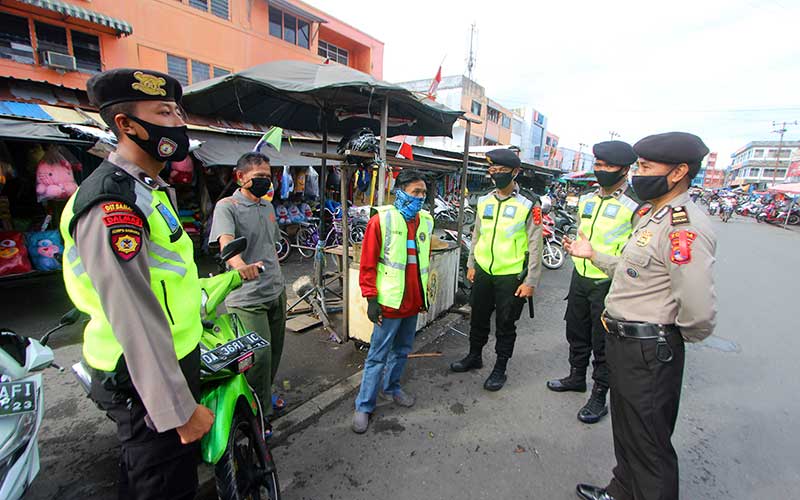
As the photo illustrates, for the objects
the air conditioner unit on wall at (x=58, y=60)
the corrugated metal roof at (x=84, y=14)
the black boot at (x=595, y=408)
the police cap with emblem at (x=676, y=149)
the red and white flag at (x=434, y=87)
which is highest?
the corrugated metal roof at (x=84, y=14)

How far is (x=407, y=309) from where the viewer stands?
2832 millimetres

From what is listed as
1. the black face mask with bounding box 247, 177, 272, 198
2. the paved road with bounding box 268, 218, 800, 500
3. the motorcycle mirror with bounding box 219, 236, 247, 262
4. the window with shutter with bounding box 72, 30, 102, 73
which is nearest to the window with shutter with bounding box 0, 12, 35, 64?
the window with shutter with bounding box 72, 30, 102, 73

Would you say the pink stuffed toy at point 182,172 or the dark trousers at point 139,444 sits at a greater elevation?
the pink stuffed toy at point 182,172

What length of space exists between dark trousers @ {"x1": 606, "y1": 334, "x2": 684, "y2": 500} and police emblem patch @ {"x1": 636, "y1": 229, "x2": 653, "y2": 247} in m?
0.48

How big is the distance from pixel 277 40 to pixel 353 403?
1402cm

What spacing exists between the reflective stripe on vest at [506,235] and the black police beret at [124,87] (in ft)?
8.67

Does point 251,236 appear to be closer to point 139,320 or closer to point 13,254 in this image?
point 139,320

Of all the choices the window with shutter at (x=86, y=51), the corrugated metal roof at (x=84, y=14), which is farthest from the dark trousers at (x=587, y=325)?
the window with shutter at (x=86, y=51)

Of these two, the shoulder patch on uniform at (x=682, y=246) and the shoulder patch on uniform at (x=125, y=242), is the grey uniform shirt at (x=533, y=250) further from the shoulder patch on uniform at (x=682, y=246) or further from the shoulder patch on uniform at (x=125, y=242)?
the shoulder patch on uniform at (x=125, y=242)

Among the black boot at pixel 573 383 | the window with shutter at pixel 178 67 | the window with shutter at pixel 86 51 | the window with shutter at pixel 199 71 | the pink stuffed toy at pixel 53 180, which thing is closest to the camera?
the black boot at pixel 573 383

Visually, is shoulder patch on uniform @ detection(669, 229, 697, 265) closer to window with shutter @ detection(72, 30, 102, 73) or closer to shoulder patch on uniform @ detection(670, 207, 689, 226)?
shoulder patch on uniform @ detection(670, 207, 689, 226)

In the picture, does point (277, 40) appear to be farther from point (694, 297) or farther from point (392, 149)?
point (694, 297)

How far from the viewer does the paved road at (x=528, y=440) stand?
2348mm

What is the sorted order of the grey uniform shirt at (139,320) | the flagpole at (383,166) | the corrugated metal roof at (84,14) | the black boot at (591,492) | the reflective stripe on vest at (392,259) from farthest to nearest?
the corrugated metal roof at (84,14) < the flagpole at (383,166) < the reflective stripe on vest at (392,259) < the black boot at (591,492) < the grey uniform shirt at (139,320)
